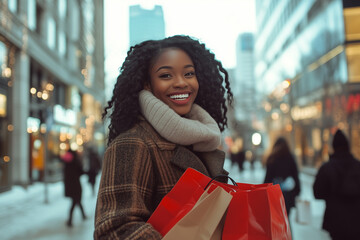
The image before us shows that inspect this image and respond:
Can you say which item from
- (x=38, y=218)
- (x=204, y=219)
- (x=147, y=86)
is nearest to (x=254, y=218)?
(x=204, y=219)

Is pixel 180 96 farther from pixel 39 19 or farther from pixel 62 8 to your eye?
pixel 62 8

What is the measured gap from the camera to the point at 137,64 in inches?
78.0

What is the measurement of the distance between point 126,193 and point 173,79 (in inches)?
29.6

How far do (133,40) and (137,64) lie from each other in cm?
34

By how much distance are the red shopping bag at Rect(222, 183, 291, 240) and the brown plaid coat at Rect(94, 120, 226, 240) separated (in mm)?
302

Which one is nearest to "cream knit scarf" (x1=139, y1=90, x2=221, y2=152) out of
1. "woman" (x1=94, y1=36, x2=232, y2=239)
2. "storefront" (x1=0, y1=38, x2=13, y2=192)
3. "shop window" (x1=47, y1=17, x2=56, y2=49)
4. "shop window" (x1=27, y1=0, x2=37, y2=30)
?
"woman" (x1=94, y1=36, x2=232, y2=239)

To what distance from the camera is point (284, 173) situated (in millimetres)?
6684

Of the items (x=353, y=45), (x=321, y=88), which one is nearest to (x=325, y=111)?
(x=321, y=88)

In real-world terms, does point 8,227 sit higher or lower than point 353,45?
lower

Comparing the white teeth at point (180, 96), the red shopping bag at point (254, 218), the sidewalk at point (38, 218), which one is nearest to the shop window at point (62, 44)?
the sidewalk at point (38, 218)

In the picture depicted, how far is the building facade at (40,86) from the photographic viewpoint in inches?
599

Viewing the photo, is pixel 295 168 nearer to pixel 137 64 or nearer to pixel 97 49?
pixel 137 64

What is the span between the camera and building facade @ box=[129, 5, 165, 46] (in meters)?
2.29

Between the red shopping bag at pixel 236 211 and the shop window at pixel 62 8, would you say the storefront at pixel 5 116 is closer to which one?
the shop window at pixel 62 8
